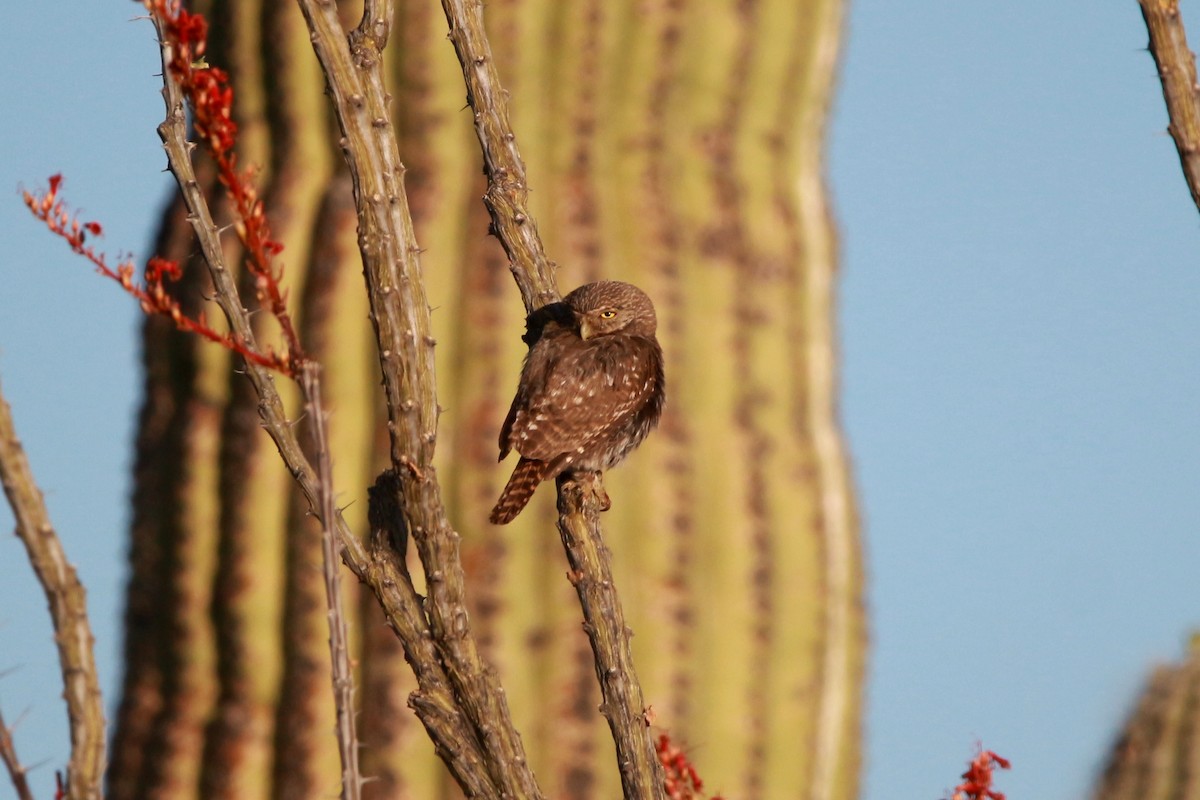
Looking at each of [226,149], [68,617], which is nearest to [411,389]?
[226,149]

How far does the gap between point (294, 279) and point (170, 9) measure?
3.80m

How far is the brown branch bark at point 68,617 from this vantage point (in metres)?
3.01

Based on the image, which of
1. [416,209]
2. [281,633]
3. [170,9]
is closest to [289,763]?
[281,633]

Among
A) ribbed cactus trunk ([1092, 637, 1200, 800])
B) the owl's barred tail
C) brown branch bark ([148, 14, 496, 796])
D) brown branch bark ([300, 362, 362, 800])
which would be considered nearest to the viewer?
brown branch bark ([300, 362, 362, 800])

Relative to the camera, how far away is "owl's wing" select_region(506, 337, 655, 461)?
16.6ft

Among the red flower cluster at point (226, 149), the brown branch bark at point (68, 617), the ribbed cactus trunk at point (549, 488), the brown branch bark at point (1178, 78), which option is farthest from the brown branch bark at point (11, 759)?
the ribbed cactus trunk at point (549, 488)

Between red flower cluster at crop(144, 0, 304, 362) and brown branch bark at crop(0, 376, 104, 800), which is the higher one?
red flower cluster at crop(144, 0, 304, 362)

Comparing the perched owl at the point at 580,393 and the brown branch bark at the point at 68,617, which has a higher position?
the perched owl at the point at 580,393

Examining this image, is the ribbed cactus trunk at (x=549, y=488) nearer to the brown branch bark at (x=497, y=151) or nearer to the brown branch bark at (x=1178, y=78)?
the brown branch bark at (x=497, y=151)

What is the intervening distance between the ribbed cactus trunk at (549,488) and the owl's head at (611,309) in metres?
0.75

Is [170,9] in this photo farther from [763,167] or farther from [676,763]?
[763,167]

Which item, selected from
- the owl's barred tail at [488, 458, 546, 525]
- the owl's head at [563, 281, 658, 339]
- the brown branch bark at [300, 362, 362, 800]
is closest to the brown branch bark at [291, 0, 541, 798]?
the brown branch bark at [300, 362, 362, 800]

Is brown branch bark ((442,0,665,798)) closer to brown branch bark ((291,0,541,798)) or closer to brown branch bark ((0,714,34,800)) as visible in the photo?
brown branch bark ((291,0,541,798))

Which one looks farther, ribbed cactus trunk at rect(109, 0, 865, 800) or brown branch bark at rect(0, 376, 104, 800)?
ribbed cactus trunk at rect(109, 0, 865, 800)
